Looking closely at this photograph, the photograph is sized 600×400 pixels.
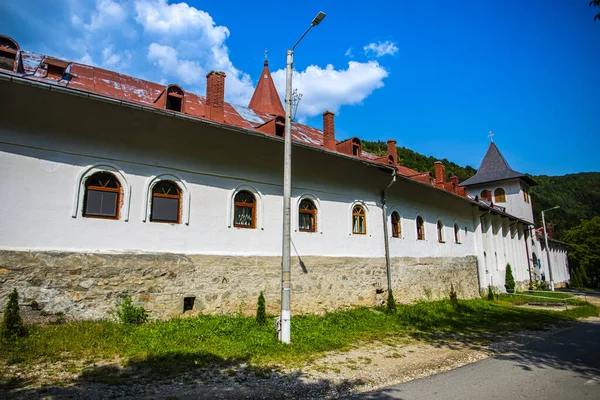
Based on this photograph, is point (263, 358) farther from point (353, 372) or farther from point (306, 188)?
point (306, 188)

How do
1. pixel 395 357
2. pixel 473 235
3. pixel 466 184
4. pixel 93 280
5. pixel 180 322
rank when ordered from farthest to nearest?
pixel 466 184
pixel 473 235
pixel 180 322
pixel 93 280
pixel 395 357

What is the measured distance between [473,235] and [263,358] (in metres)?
20.5

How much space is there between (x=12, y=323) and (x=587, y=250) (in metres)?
60.8

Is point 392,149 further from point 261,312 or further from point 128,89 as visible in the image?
point 128,89

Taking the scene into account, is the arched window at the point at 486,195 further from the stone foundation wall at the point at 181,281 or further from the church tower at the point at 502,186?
the stone foundation wall at the point at 181,281

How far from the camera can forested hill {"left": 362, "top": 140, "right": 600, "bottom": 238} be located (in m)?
68.4

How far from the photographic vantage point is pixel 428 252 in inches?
727

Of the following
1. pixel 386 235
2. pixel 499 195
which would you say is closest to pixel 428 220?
pixel 386 235

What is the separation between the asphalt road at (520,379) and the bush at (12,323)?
21.4ft

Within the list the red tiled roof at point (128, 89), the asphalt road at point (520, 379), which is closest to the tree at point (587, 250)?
the red tiled roof at point (128, 89)

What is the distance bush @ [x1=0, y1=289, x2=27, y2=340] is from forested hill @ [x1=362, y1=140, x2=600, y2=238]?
57715mm

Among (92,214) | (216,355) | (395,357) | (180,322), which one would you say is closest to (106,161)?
(92,214)

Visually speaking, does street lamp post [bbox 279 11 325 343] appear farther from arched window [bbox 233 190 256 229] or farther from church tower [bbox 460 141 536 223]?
church tower [bbox 460 141 536 223]

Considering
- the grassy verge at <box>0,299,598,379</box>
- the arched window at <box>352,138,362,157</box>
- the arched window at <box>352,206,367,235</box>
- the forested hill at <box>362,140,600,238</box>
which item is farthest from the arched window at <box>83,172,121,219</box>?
the forested hill at <box>362,140,600,238</box>
